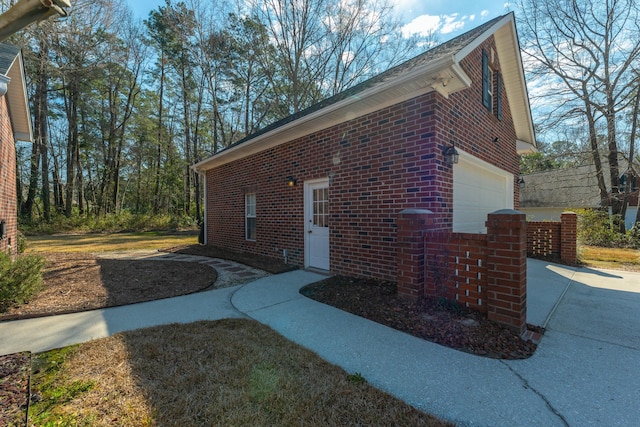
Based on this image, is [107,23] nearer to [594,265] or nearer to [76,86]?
[76,86]

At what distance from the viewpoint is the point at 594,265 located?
23.9ft

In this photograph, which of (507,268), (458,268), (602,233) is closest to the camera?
(507,268)

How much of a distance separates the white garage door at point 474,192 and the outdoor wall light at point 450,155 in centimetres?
47

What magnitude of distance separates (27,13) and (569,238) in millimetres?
10329

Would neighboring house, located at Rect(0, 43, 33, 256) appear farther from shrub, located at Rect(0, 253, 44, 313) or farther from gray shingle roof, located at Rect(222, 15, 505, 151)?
gray shingle roof, located at Rect(222, 15, 505, 151)

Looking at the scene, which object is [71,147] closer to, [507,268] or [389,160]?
[389,160]

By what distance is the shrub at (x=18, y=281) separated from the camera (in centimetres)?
382

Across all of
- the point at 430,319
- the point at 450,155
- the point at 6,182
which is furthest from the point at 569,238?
the point at 6,182

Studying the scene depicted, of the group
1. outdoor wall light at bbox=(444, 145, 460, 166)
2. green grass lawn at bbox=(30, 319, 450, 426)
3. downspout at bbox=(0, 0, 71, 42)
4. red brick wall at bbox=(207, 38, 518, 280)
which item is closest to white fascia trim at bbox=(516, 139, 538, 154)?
red brick wall at bbox=(207, 38, 518, 280)

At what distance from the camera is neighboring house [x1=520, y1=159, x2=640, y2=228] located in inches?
733

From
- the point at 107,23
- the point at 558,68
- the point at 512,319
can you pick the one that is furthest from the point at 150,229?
the point at 558,68

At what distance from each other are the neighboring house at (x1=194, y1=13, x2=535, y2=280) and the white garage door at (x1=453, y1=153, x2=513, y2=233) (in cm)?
2

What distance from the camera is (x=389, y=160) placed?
4.77m

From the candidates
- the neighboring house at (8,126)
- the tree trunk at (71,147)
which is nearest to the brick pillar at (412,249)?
the neighboring house at (8,126)
